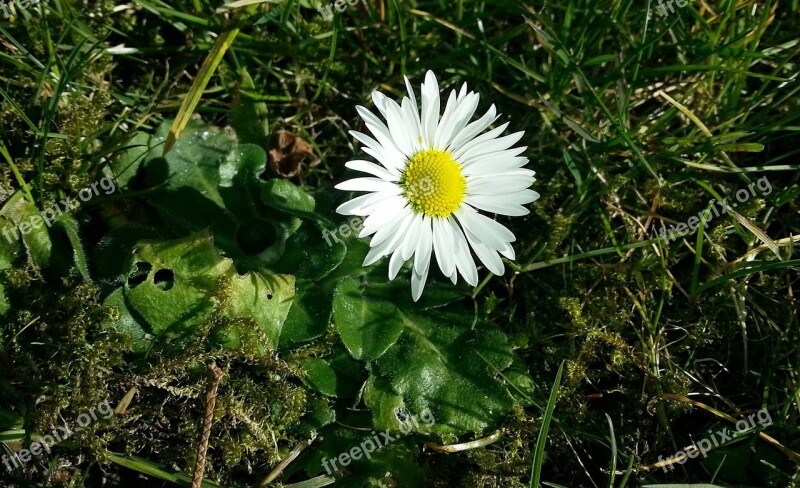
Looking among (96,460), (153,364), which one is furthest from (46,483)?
(153,364)

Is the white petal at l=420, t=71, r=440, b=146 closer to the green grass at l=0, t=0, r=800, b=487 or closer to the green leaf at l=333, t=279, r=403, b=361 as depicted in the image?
the green grass at l=0, t=0, r=800, b=487

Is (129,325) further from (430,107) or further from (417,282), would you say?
(430,107)

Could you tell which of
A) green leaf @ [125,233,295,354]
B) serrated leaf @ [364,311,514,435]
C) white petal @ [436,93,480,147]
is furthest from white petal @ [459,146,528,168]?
green leaf @ [125,233,295,354]

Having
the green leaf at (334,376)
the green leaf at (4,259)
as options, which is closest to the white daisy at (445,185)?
the green leaf at (334,376)

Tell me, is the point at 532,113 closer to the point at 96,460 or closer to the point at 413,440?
the point at 413,440

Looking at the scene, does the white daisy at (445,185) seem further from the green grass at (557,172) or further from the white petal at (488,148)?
the green grass at (557,172)

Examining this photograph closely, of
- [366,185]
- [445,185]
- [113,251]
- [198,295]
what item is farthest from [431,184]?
[113,251]

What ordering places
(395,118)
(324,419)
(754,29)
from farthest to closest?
(754,29) → (324,419) → (395,118)
